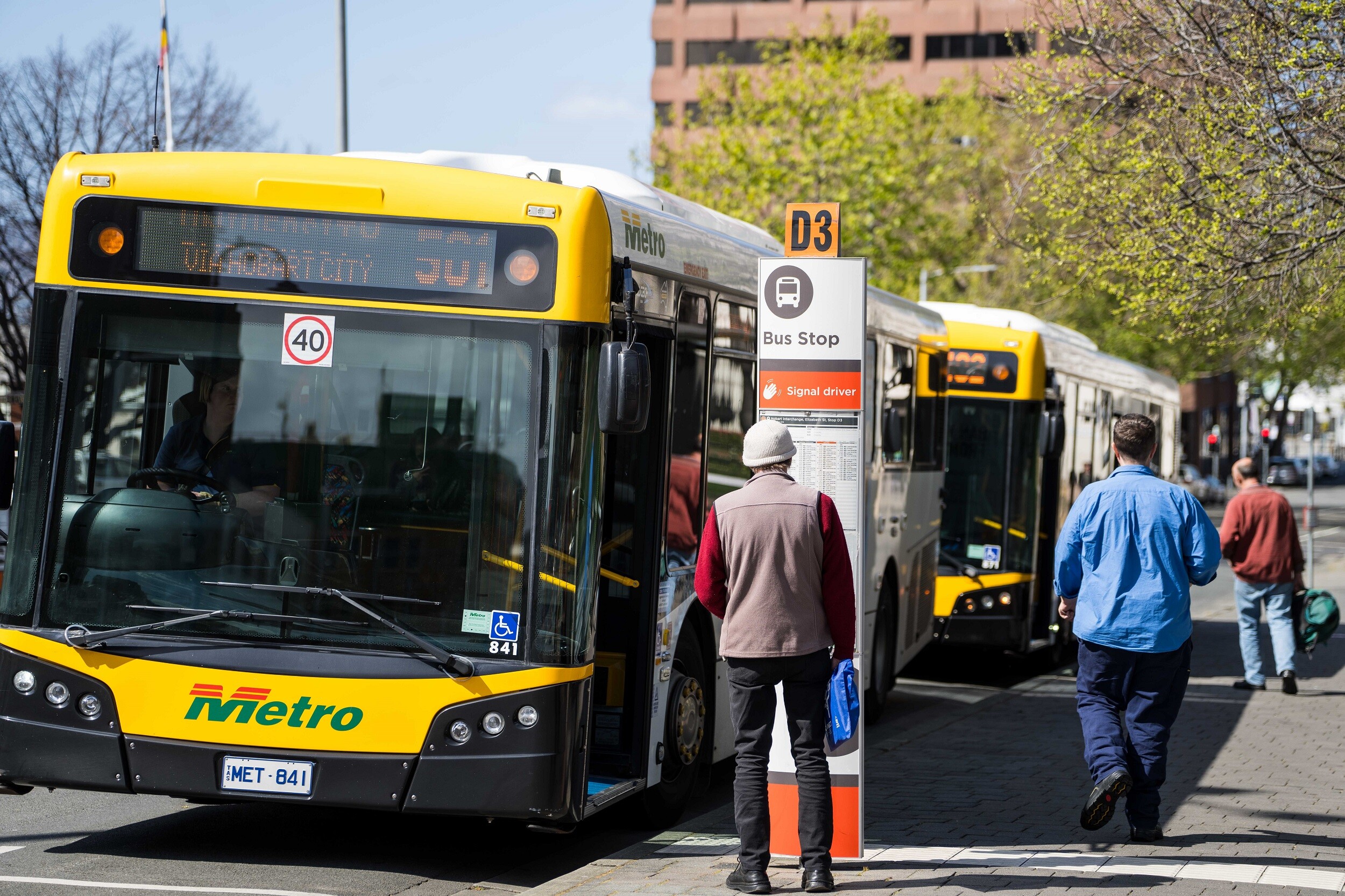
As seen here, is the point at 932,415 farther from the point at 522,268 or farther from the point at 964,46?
the point at 964,46

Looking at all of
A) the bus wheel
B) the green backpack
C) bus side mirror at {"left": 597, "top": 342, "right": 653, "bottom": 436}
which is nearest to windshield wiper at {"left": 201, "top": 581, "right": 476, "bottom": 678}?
bus side mirror at {"left": 597, "top": 342, "right": 653, "bottom": 436}

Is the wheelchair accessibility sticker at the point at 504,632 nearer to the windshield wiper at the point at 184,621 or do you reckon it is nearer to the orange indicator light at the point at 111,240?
the windshield wiper at the point at 184,621

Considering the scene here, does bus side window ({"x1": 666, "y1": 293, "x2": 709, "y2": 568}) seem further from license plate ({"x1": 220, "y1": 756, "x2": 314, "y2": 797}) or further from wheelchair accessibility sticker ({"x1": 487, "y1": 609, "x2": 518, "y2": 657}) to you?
license plate ({"x1": 220, "y1": 756, "x2": 314, "y2": 797})

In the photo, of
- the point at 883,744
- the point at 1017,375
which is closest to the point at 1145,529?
the point at 883,744

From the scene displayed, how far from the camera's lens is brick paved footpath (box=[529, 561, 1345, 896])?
617 centimetres

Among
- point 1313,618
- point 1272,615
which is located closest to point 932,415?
point 1272,615

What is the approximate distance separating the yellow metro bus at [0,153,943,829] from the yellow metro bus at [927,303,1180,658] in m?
8.26

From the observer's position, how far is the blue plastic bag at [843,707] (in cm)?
624

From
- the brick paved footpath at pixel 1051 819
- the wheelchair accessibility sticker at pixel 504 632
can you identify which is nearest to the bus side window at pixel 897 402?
the brick paved footpath at pixel 1051 819

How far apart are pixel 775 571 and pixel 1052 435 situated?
893 centimetres

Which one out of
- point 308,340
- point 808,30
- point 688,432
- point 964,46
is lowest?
point 688,432

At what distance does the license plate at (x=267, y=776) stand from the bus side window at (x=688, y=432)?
2055 millimetres

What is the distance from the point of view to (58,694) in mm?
6172

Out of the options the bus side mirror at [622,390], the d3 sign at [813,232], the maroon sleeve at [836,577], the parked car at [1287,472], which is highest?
the parked car at [1287,472]
